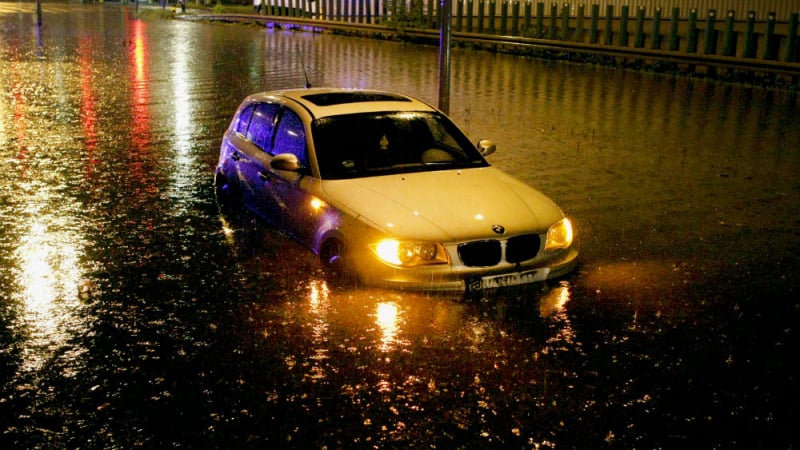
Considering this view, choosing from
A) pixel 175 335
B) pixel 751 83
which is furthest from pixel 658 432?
pixel 751 83

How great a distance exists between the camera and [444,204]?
742 cm

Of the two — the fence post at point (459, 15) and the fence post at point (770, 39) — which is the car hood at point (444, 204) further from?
the fence post at point (459, 15)

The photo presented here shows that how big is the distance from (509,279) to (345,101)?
266 centimetres

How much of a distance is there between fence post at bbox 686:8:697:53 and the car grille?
61.4 ft

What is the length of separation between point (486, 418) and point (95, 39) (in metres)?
32.7

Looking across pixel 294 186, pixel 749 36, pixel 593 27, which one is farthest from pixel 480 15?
pixel 294 186

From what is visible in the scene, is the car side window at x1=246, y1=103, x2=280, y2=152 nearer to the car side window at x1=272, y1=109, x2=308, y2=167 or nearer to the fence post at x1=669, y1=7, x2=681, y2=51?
the car side window at x1=272, y1=109, x2=308, y2=167

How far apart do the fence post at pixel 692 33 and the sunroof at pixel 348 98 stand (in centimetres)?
1708

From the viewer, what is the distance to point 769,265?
8055mm

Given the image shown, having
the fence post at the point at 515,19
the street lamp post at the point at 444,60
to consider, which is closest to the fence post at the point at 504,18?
the fence post at the point at 515,19

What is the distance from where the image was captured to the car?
704 centimetres

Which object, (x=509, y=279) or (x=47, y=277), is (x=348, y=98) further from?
(x=47, y=277)

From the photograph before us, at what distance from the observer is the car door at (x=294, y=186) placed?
8023 mm

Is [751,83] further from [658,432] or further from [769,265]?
[658,432]
